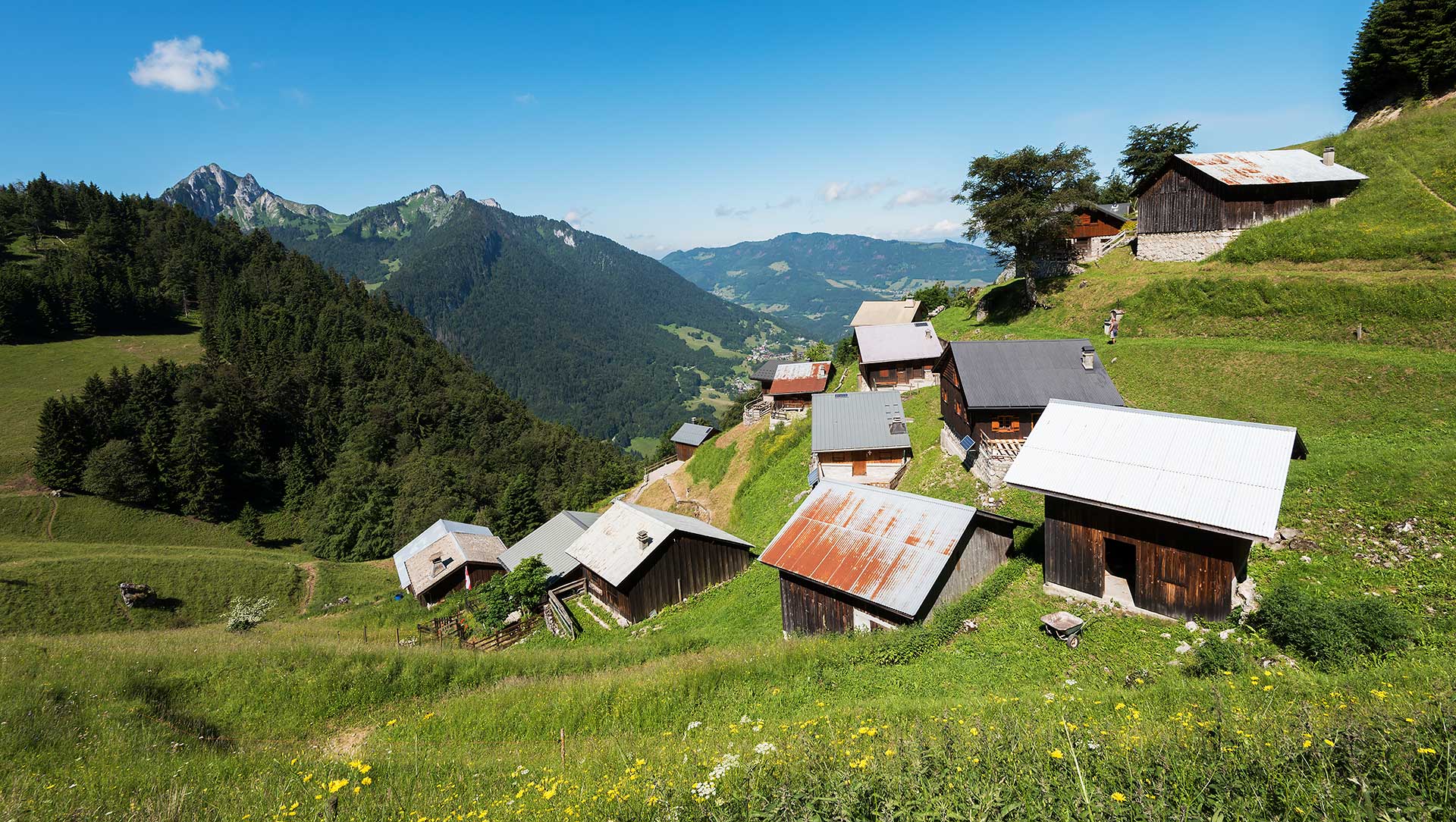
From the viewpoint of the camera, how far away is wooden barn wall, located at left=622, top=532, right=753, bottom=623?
2750 cm

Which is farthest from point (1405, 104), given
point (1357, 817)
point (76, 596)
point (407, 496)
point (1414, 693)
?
point (407, 496)

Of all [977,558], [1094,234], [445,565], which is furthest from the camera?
[1094,234]

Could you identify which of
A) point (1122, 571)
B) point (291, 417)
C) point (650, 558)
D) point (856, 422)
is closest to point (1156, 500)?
point (1122, 571)

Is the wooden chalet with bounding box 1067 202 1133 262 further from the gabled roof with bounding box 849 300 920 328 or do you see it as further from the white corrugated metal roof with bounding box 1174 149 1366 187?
the gabled roof with bounding box 849 300 920 328

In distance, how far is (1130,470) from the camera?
15.1m

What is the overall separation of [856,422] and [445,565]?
32.4 m

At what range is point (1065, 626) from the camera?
14156 mm

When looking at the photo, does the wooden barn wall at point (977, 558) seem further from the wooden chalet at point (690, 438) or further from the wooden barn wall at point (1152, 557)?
the wooden chalet at point (690, 438)

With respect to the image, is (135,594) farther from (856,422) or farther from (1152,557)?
(1152,557)

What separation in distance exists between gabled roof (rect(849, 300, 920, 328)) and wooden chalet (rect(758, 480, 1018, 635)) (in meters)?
45.9

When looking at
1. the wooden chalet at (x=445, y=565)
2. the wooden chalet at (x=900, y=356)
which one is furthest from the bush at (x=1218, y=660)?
the wooden chalet at (x=445, y=565)

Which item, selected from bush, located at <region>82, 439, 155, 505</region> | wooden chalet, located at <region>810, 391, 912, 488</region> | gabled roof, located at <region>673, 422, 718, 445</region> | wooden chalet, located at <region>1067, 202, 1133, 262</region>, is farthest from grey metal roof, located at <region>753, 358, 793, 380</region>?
bush, located at <region>82, 439, 155, 505</region>

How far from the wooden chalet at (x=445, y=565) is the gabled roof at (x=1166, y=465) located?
3740cm

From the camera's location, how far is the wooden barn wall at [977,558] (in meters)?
17.2
